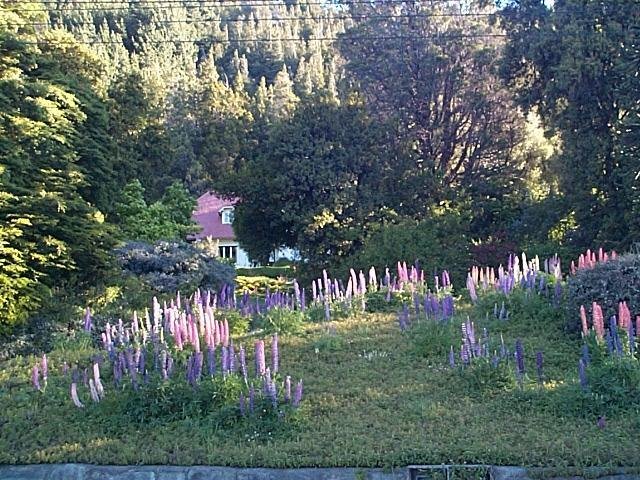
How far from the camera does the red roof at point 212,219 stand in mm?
42938

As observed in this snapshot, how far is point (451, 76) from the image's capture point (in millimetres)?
24672

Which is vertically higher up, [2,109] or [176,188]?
[2,109]

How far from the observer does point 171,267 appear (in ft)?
48.3

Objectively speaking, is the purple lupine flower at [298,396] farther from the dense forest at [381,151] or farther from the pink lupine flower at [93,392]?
the dense forest at [381,151]

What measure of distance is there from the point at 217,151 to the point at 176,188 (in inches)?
587

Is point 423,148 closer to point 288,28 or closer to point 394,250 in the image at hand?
point 394,250

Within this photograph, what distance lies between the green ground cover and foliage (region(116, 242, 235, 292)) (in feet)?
18.8

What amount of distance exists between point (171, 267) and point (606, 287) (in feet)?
27.7

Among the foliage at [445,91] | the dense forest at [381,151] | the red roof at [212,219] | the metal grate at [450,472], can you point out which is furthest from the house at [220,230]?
the metal grate at [450,472]

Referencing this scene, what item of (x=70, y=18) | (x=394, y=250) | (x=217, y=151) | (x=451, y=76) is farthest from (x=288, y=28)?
(x=394, y=250)

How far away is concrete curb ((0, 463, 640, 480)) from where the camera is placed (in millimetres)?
5664

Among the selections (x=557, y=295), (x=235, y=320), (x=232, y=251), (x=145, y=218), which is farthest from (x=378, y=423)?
(x=232, y=251)

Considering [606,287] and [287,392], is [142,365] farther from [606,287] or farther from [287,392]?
[606,287]

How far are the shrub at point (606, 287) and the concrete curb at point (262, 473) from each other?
3.66 meters
